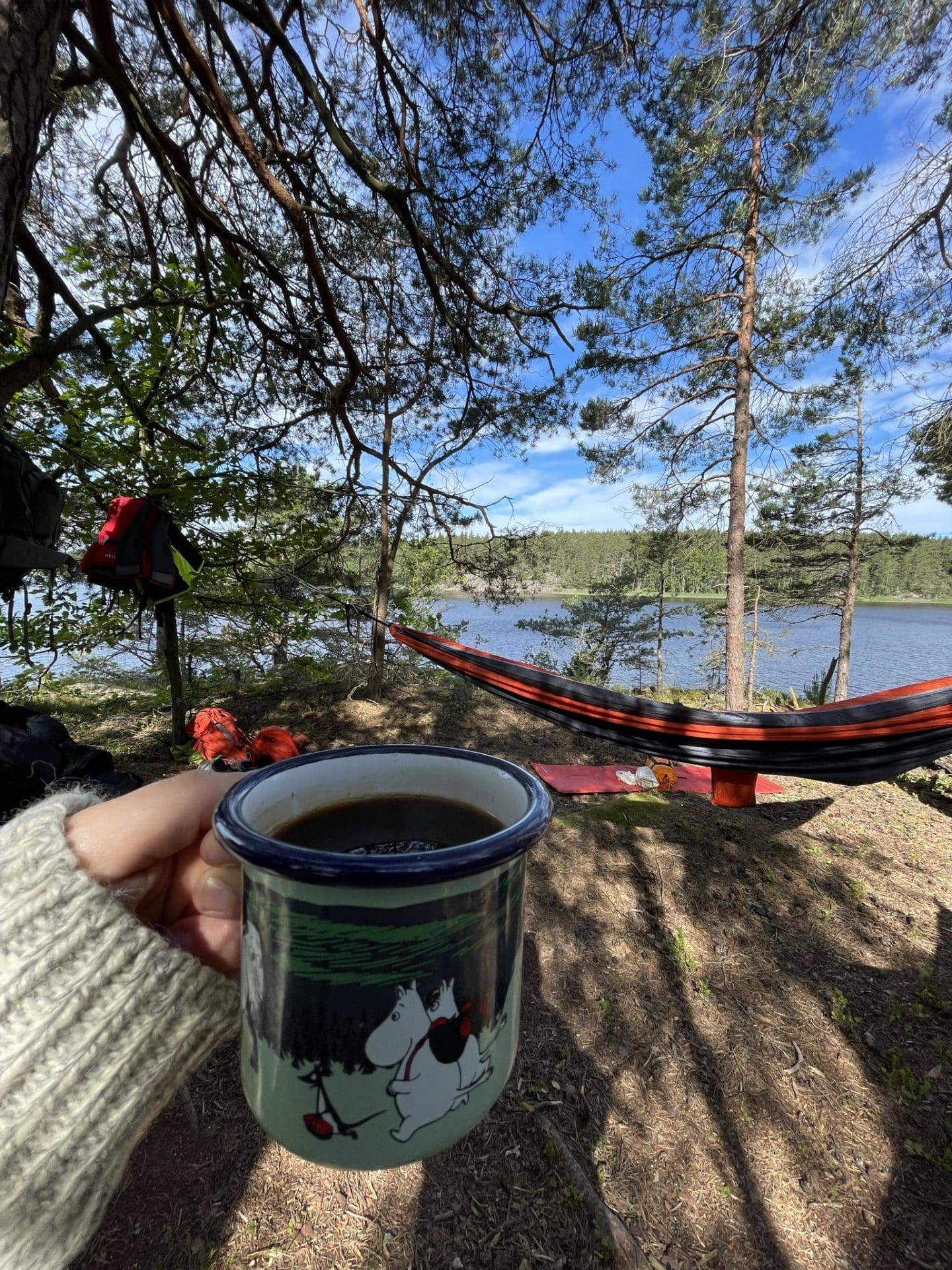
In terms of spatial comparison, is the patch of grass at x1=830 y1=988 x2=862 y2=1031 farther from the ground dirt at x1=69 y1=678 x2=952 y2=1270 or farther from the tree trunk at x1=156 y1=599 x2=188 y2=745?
the tree trunk at x1=156 y1=599 x2=188 y2=745

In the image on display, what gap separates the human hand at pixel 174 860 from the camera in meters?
0.46

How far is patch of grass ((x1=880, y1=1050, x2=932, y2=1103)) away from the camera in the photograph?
132 cm

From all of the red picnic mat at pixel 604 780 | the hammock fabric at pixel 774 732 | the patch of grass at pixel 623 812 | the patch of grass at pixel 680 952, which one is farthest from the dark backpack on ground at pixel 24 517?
the red picnic mat at pixel 604 780

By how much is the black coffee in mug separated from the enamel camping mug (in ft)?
0.19

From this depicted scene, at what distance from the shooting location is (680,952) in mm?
1705

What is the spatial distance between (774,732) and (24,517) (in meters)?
2.49

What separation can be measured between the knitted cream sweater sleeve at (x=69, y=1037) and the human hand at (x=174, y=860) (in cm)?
3

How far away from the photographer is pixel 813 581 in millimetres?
9492

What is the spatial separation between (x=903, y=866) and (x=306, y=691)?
3947mm

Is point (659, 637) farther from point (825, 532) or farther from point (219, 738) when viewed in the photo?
point (219, 738)

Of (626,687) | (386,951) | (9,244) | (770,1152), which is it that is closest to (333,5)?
(9,244)

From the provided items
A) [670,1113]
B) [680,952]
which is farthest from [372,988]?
[680,952]

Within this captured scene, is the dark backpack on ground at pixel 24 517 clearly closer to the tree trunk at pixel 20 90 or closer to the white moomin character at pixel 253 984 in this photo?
the tree trunk at pixel 20 90

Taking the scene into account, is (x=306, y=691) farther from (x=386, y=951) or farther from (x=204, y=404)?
(x=386, y=951)
